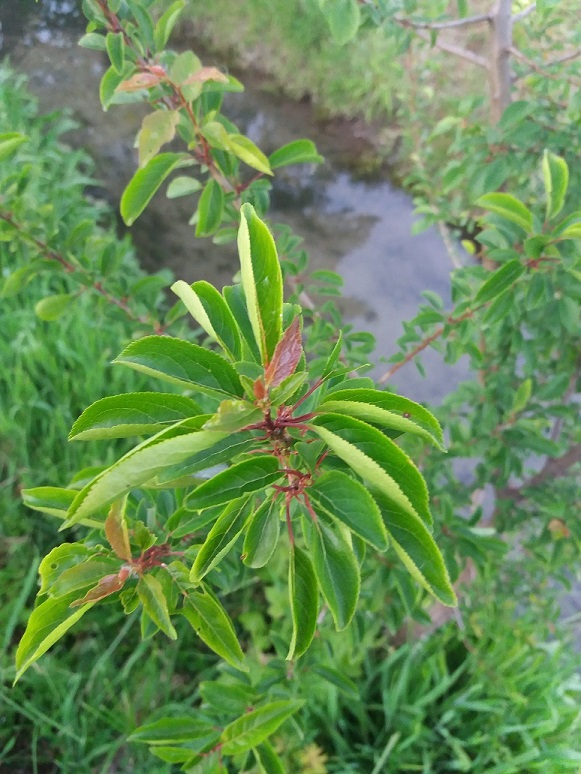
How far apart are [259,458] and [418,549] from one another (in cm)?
12

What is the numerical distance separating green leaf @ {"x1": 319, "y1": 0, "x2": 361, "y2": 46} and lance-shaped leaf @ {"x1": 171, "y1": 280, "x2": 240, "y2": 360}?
574 mm

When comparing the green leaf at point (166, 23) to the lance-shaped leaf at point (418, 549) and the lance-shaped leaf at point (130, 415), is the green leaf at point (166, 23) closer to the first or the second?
the lance-shaped leaf at point (130, 415)

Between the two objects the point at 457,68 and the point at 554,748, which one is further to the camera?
the point at 457,68

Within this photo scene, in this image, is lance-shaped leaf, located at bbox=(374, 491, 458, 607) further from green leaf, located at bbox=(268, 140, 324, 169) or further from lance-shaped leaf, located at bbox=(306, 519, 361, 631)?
green leaf, located at bbox=(268, 140, 324, 169)

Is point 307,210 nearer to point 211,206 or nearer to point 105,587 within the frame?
point 211,206

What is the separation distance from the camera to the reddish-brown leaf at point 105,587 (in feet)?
1.38

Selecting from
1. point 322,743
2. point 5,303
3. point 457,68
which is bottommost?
point 322,743

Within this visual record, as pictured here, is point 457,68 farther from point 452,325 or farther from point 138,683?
point 138,683

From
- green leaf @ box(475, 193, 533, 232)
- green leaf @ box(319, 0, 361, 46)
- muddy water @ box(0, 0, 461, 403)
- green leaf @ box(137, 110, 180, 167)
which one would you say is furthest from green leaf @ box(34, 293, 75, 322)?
muddy water @ box(0, 0, 461, 403)

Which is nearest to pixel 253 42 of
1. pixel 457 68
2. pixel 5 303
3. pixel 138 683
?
pixel 457 68

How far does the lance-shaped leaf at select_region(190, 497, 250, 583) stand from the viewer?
0.39 m

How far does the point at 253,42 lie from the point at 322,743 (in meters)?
3.59

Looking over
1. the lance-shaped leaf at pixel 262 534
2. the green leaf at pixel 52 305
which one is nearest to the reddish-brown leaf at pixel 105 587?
the lance-shaped leaf at pixel 262 534

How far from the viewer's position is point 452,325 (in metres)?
0.90
